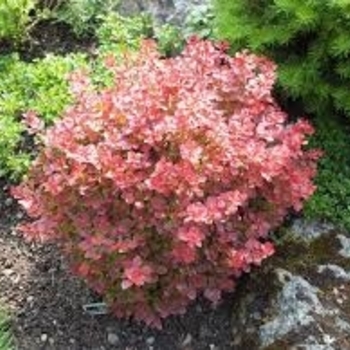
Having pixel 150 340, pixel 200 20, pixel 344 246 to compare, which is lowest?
pixel 150 340

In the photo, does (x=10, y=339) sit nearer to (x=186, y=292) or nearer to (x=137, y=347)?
(x=137, y=347)

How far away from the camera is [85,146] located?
355 centimetres

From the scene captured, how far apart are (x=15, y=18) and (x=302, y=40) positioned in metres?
1.66

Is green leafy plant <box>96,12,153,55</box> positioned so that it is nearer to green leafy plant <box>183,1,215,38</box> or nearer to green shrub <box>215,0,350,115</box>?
green leafy plant <box>183,1,215,38</box>

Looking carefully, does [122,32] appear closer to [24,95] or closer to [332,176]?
[24,95]

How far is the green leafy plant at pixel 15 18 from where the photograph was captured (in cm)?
500

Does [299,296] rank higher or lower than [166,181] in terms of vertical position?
lower

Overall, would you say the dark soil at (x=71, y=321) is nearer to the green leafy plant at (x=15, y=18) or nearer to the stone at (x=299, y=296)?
the stone at (x=299, y=296)

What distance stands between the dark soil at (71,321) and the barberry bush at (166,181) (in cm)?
13

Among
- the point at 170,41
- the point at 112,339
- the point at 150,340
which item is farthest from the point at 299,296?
the point at 170,41

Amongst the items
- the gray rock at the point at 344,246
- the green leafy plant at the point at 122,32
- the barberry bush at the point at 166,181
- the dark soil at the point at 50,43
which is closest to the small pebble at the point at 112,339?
the barberry bush at the point at 166,181

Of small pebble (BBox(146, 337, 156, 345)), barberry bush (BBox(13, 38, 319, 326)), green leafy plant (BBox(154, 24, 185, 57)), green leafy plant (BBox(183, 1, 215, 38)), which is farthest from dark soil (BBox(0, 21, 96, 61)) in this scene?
small pebble (BBox(146, 337, 156, 345))

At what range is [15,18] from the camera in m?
5.07

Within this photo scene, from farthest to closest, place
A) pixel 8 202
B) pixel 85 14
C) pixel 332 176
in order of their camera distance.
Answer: pixel 85 14 → pixel 8 202 → pixel 332 176
